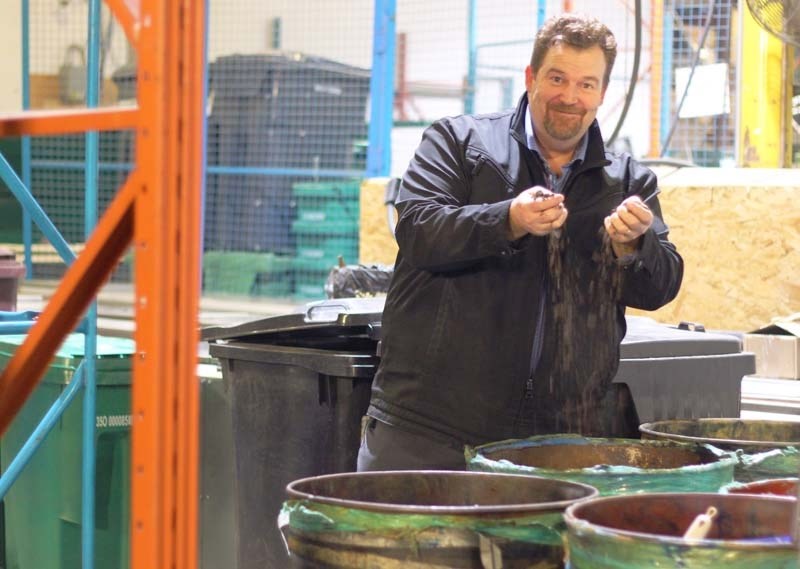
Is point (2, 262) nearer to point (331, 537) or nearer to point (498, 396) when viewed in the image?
point (498, 396)

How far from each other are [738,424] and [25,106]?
9980 millimetres

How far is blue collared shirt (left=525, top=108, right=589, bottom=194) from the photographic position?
3.25 m

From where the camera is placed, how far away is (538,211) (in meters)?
2.83

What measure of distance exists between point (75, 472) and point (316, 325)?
1.29 meters

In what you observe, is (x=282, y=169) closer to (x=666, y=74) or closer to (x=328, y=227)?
(x=328, y=227)

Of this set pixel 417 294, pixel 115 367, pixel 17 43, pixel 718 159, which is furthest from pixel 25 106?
pixel 417 294

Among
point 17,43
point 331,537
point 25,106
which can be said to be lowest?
point 331,537

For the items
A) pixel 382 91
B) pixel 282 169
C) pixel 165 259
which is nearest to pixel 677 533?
pixel 165 259

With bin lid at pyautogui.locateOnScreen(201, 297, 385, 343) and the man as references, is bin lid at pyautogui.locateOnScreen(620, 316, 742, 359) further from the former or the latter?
bin lid at pyautogui.locateOnScreen(201, 297, 385, 343)

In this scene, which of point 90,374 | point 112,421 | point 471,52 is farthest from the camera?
point 471,52

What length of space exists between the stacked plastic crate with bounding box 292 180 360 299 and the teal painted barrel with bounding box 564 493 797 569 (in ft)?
29.4

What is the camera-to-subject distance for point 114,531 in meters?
4.56

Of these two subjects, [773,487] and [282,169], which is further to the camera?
[282,169]

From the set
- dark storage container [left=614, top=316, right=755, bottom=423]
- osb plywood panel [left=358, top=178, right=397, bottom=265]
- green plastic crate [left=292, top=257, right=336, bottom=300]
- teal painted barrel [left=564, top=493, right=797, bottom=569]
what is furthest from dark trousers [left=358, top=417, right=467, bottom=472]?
green plastic crate [left=292, top=257, right=336, bottom=300]
